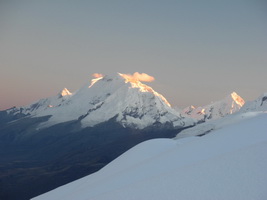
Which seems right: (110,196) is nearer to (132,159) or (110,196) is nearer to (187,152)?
(187,152)

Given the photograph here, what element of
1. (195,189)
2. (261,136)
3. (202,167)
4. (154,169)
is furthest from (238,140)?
(195,189)

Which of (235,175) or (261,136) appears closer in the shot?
(235,175)

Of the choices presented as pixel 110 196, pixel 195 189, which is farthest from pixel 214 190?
pixel 110 196

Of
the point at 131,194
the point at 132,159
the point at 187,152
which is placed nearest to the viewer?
the point at 131,194

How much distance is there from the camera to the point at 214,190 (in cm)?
2316

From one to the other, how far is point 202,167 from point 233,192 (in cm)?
520

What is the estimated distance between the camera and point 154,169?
3675 centimetres

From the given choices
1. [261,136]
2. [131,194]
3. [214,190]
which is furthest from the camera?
[261,136]

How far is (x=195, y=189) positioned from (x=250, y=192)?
3786 millimetres

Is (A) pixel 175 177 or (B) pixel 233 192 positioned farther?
(A) pixel 175 177

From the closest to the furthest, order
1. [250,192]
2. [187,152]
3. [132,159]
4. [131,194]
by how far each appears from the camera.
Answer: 1. [250,192]
2. [131,194]
3. [187,152]
4. [132,159]

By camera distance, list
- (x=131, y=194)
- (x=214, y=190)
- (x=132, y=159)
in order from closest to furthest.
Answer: (x=214, y=190), (x=131, y=194), (x=132, y=159)

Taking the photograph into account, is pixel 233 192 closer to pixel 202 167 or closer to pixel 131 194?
pixel 202 167

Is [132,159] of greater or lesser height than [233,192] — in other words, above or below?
above
